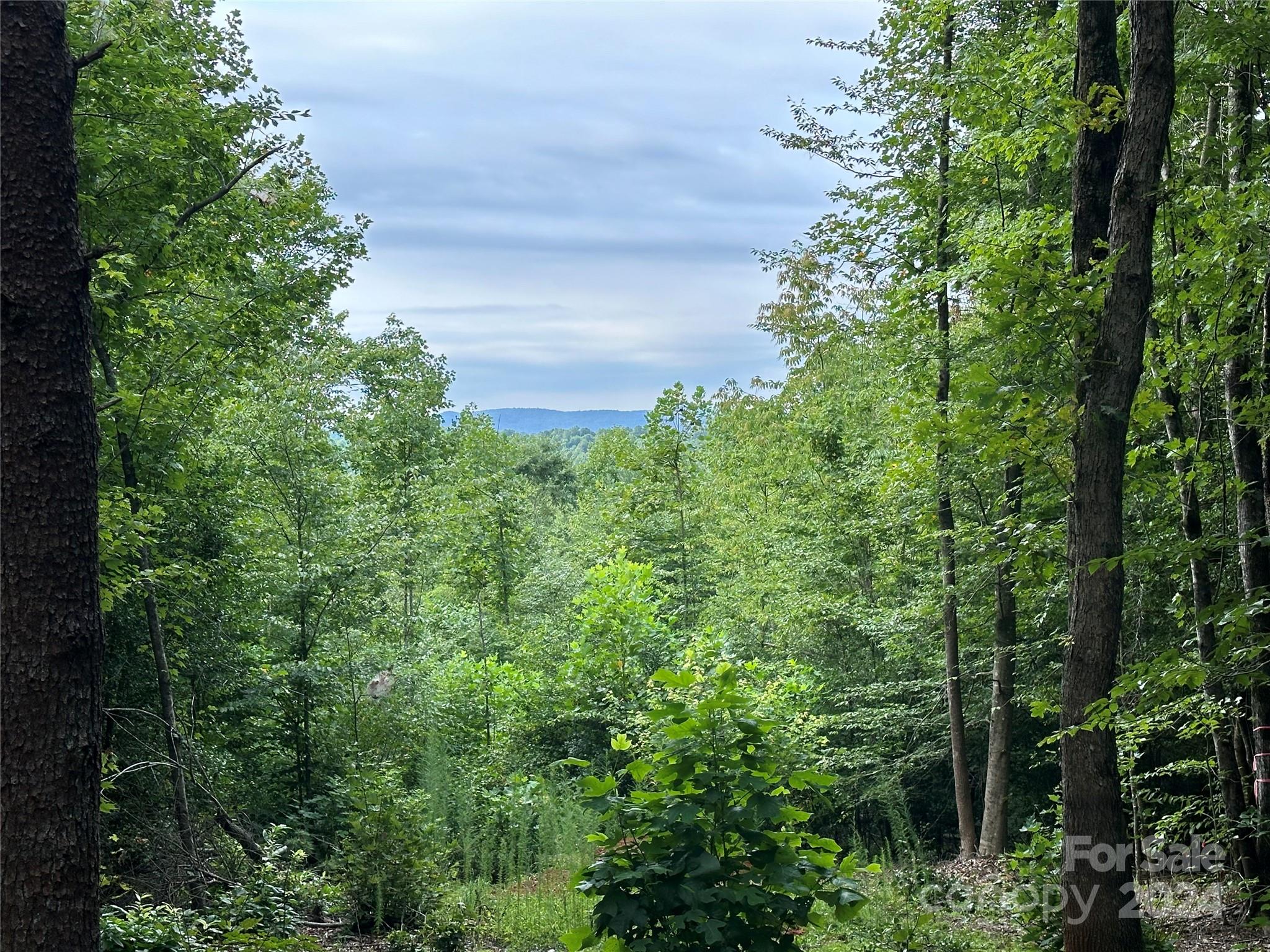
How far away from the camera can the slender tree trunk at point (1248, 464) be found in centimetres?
499

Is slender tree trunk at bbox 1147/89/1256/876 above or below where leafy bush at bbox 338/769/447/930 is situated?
above

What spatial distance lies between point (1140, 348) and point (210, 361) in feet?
23.8

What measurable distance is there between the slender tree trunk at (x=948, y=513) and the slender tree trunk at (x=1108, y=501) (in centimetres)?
360

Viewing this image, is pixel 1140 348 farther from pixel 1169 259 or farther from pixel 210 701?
pixel 210 701

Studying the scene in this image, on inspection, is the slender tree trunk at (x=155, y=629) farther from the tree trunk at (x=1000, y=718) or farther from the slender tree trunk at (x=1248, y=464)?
the tree trunk at (x=1000, y=718)

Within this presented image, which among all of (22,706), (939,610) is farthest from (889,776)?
(22,706)

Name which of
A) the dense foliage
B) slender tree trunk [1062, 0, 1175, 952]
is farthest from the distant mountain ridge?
slender tree trunk [1062, 0, 1175, 952]

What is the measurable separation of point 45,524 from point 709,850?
276 centimetres

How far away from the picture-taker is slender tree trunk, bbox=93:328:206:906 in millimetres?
5816

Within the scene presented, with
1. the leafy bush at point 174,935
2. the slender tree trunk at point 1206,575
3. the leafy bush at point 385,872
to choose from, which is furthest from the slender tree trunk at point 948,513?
the leafy bush at point 174,935

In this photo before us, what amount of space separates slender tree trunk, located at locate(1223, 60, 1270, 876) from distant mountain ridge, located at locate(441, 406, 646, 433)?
1238cm

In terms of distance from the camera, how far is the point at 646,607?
1191 centimetres

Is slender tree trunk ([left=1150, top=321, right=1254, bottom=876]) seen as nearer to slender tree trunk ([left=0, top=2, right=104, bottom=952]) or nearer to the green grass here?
the green grass

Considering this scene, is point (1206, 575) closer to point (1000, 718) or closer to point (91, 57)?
point (1000, 718)
